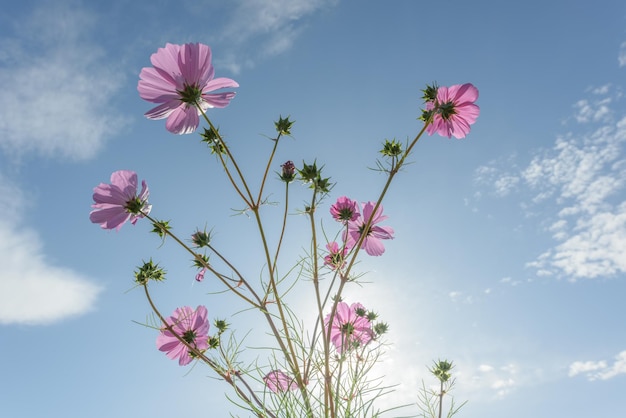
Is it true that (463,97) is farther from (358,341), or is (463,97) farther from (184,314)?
(184,314)

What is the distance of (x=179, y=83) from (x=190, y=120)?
7 cm

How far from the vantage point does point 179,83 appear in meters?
0.89

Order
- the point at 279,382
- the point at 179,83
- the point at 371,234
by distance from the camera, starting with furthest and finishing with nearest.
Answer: the point at 371,234
the point at 279,382
the point at 179,83

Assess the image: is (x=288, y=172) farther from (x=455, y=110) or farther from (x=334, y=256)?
(x=455, y=110)

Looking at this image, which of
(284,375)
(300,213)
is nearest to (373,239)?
(300,213)

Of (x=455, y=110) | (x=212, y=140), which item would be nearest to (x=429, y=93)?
(x=455, y=110)

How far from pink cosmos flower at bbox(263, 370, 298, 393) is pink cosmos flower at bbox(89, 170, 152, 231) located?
1.35 feet

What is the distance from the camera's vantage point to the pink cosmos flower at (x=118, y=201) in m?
0.92

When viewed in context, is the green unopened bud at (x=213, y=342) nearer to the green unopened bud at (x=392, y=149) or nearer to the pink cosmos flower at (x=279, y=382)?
the pink cosmos flower at (x=279, y=382)

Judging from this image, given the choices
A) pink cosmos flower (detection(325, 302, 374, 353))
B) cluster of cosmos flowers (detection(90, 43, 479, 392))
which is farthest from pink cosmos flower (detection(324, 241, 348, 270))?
pink cosmos flower (detection(325, 302, 374, 353))

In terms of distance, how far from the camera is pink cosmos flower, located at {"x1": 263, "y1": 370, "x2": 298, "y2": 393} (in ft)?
3.19

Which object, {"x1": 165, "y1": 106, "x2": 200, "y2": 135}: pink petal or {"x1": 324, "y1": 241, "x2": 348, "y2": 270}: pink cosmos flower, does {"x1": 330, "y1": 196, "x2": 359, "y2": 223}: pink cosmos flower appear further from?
{"x1": 165, "y1": 106, "x2": 200, "y2": 135}: pink petal

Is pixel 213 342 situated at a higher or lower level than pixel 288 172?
lower

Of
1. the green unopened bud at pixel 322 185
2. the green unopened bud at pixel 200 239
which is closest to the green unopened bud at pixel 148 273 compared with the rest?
the green unopened bud at pixel 200 239
